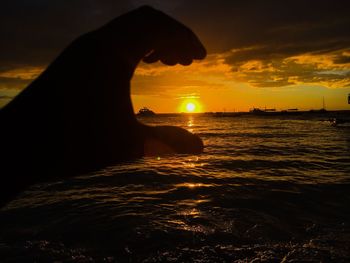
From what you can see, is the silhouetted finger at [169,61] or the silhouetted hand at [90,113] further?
the silhouetted finger at [169,61]

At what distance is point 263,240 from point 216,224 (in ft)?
4.80

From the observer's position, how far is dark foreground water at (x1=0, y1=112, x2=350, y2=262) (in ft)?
21.4

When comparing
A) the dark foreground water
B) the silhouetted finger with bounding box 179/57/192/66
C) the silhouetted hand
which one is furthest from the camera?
the dark foreground water

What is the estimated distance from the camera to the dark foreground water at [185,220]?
6535 millimetres

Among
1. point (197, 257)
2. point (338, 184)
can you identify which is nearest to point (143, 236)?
point (197, 257)

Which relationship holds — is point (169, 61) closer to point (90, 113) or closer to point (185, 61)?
point (185, 61)

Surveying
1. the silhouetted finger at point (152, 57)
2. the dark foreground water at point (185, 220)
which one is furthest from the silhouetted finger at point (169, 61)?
the dark foreground water at point (185, 220)

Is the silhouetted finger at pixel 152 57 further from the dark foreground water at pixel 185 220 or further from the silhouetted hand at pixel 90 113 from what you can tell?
the dark foreground water at pixel 185 220

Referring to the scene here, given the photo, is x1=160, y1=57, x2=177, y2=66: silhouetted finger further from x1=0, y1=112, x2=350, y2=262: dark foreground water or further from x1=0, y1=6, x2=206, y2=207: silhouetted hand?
x1=0, y1=112, x2=350, y2=262: dark foreground water

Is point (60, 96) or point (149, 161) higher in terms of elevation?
point (60, 96)

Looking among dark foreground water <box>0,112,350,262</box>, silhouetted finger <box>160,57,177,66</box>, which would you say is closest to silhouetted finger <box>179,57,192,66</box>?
silhouetted finger <box>160,57,177,66</box>

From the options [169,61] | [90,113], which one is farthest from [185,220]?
[90,113]

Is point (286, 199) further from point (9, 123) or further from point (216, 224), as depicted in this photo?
point (9, 123)

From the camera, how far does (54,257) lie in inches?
254
